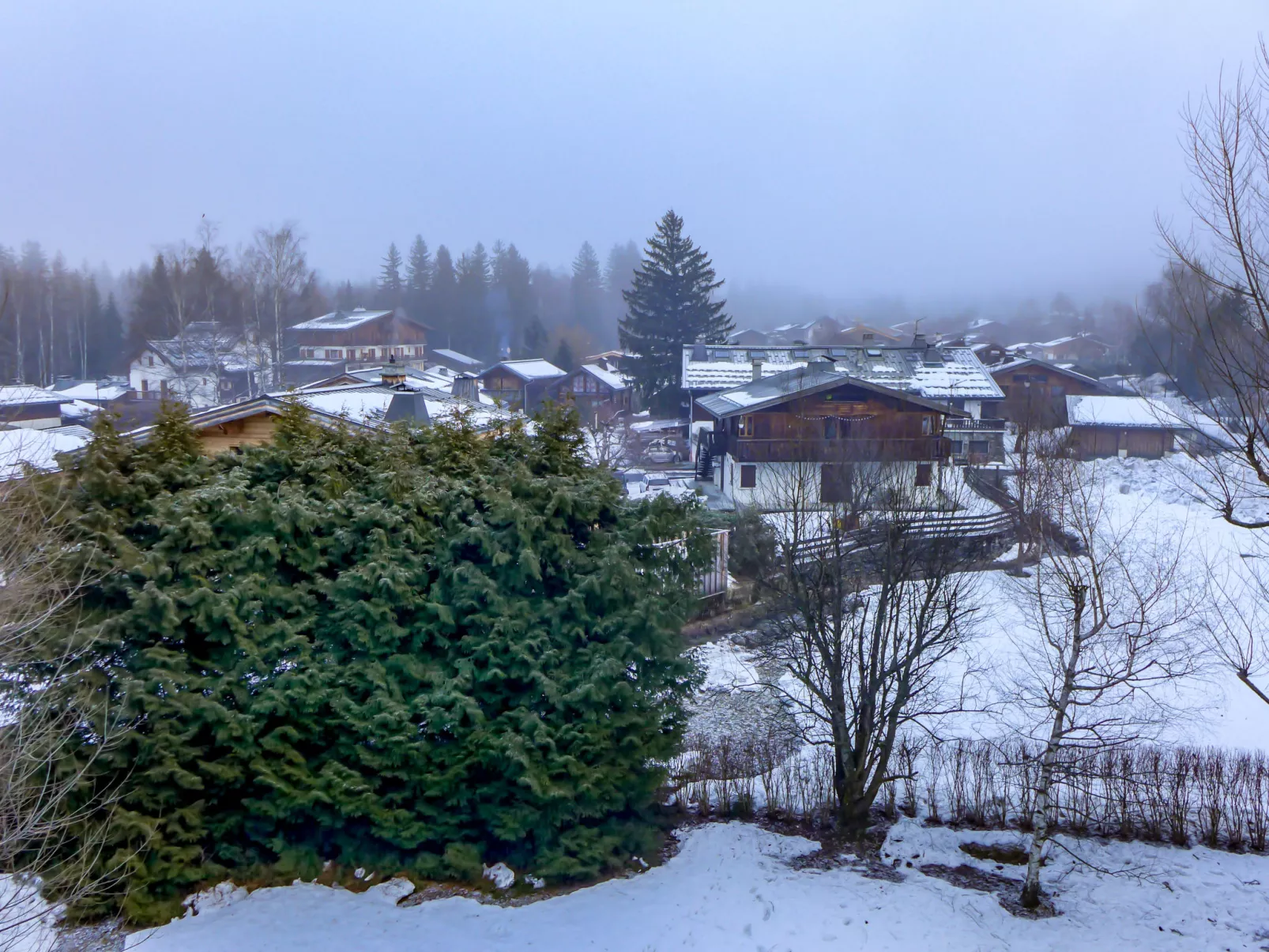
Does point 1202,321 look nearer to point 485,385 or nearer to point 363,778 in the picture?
point 363,778

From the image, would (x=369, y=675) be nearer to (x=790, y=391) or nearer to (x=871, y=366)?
(x=790, y=391)

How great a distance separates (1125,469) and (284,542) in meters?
25.4

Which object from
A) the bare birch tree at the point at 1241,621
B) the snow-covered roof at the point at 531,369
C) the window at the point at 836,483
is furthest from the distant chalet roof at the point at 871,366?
the window at the point at 836,483

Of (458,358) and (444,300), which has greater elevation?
(444,300)

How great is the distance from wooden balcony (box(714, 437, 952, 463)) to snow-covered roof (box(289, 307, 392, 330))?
20.4m

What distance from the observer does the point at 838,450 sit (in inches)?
433

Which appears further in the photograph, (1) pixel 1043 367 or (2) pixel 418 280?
(2) pixel 418 280

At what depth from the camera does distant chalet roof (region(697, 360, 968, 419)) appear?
19.6 meters

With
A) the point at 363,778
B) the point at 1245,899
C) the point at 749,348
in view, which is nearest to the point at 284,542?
the point at 363,778

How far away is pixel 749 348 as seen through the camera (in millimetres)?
28656

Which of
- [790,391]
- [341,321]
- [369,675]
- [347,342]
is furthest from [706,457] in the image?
[341,321]

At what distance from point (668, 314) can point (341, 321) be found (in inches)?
555

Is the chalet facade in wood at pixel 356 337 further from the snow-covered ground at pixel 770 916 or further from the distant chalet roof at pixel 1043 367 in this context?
the snow-covered ground at pixel 770 916

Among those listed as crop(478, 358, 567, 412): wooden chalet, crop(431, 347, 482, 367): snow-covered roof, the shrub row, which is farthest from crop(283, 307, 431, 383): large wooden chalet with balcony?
the shrub row
